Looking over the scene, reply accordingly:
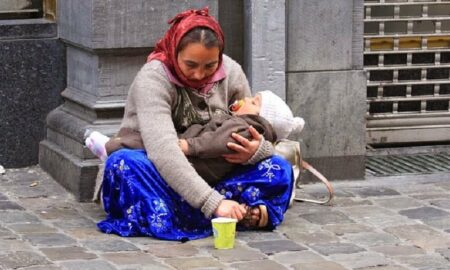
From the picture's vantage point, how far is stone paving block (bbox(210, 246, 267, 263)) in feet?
18.6

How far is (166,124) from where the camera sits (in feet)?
19.6

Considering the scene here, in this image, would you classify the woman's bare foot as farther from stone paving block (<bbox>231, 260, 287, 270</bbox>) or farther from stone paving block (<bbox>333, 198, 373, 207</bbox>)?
stone paving block (<bbox>333, 198, 373, 207</bbox>)

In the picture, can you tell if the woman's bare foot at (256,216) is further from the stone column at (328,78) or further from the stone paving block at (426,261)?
the stone column at (328,78)

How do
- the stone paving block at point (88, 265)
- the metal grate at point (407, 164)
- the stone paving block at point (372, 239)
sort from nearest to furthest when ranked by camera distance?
the stone paving block at point (88, 265), the stone paving block at point (372, 239), the metal grate at point (407, 164)

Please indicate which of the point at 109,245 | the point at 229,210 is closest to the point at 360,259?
the point at 229,210

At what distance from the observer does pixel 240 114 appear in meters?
6.23

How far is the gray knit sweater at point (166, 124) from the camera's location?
589cm

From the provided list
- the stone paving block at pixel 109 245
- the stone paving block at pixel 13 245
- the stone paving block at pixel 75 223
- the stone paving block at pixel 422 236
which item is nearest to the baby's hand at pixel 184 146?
the stone paving block at pixel 109 245

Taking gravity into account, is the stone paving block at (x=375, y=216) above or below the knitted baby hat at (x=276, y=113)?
below

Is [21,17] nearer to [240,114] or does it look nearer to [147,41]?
[147,41]

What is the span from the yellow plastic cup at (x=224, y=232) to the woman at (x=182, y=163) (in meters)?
0.13

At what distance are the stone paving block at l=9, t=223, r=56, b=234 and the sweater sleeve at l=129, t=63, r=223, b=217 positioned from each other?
0.68 meters

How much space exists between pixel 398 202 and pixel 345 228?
0.72 metres

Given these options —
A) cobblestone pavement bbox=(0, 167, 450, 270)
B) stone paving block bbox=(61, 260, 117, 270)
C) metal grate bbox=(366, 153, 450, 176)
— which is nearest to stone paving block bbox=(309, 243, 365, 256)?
cobblestone pavement bbox=(0, 167, 450, 270)
